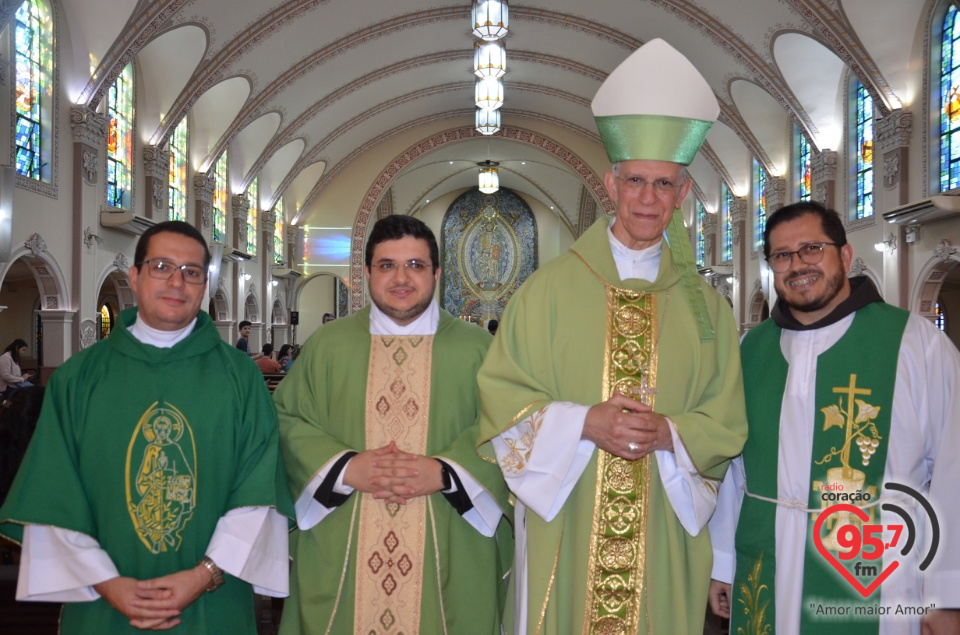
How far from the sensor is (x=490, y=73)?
1353 centimetres

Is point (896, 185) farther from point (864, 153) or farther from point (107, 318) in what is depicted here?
point (107, 318)

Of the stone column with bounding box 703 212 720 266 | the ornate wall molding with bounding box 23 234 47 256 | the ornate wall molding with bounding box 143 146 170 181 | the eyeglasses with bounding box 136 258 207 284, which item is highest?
the ornate wall molding with bounding box 143 146 170 181

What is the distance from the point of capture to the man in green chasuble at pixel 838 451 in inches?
89.0

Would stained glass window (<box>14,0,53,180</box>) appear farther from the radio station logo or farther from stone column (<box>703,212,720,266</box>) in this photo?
stone column (<box>703,212,720,266</box>)

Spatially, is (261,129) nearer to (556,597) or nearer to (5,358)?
(5,358)

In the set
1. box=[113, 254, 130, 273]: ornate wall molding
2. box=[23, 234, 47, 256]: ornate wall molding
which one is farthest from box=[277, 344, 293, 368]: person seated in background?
box=[23, 234, 47, 256]: ornate wall molding

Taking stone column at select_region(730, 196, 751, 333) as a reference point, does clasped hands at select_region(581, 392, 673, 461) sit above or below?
below

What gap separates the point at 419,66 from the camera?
51.9 feet

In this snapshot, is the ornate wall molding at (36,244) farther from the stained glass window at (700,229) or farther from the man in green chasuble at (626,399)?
the stained glass window at (700,229)

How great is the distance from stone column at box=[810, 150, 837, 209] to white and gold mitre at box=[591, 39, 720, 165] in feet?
36.3

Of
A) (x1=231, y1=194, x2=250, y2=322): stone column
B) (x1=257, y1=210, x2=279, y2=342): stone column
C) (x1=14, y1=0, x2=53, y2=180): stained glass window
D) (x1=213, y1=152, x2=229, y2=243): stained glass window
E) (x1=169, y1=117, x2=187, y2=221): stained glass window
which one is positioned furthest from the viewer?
(x1=257, y1=210, x2=279, y2=342): stone column

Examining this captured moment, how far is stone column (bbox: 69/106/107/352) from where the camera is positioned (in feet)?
33.6

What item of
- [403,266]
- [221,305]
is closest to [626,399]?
[403,266]

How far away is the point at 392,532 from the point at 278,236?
1770cm
